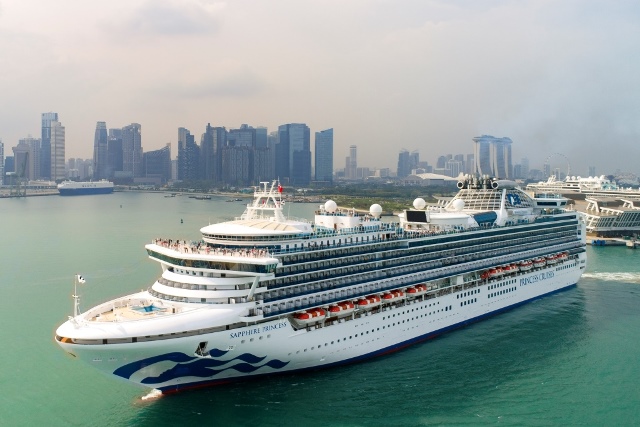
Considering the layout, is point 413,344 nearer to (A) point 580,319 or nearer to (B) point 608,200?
(A) point 580,319

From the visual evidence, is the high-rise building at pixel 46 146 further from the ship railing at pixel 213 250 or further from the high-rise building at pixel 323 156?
the ship railing at pixel 213 250

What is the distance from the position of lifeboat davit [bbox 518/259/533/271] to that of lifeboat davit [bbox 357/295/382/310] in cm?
868

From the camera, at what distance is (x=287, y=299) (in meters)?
13.6

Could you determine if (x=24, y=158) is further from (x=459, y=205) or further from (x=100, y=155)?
(x=459, y=205)

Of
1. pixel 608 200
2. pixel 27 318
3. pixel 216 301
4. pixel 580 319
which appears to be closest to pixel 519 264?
pixel 580 319

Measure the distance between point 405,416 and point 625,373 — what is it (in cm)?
682

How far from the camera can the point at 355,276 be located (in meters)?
15.5

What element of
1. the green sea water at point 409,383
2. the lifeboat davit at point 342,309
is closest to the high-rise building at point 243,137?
the green sea water at point 409,383

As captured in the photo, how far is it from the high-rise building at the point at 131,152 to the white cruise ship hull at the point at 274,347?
473ft

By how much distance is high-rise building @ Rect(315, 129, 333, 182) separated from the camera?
158 metres

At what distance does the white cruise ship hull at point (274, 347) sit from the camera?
11.8 metres

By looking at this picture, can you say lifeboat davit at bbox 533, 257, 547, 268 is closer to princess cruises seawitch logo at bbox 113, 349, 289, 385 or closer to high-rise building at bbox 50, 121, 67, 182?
princess cruises seawitch logo at bbox 113, 349, 289, 385

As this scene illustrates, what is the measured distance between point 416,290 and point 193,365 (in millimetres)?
7261

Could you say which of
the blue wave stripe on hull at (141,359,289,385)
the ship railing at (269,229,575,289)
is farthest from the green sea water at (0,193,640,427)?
the ship railing at (269,229,575,289)
